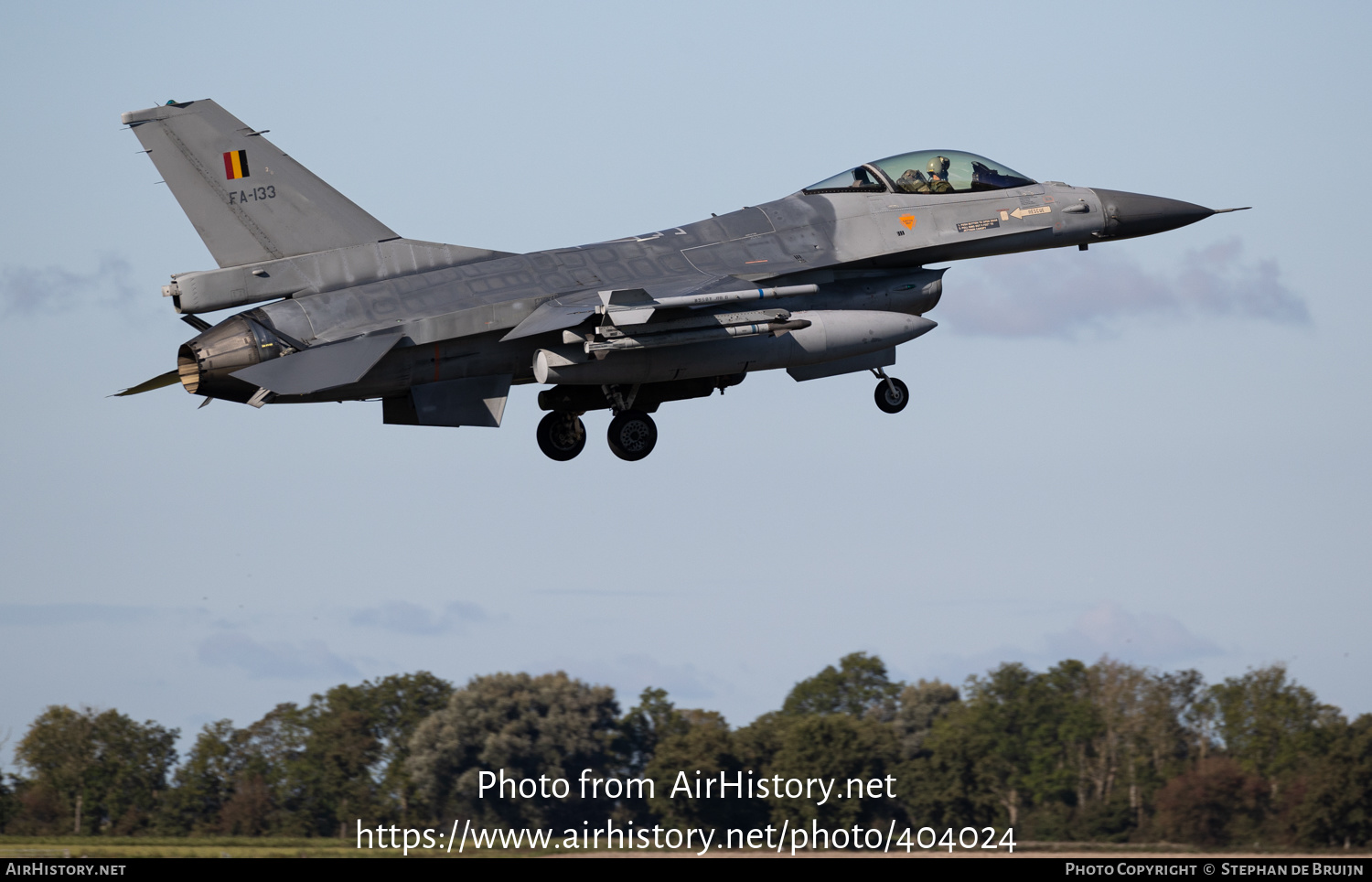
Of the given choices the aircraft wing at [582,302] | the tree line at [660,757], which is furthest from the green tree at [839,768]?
the aircraft wing at [582,302]

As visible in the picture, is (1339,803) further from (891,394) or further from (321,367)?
(321,367)

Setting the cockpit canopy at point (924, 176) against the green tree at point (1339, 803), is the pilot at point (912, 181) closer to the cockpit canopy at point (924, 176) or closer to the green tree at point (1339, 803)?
the cockpit canopy at point (924, 176)

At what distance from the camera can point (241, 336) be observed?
766 inches

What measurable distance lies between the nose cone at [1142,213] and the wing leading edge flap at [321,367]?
1137 cm

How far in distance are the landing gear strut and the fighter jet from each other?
1.4 inches

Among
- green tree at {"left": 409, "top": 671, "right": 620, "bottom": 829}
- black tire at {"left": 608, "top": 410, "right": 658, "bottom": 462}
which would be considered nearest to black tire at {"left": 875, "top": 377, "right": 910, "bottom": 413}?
black tire at {"left": 608, "top": 410, "right": 658, "bottom": 462}

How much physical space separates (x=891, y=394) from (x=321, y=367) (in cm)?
853

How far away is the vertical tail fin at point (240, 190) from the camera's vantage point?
21.0m

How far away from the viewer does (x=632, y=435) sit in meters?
22.0

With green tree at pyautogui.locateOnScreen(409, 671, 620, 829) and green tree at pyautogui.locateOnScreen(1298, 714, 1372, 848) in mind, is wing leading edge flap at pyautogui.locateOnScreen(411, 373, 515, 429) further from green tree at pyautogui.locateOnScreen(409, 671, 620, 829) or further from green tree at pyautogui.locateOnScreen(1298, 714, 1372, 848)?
green tree at pyautogui.locateOnScreen(409, 671, 620, 829)

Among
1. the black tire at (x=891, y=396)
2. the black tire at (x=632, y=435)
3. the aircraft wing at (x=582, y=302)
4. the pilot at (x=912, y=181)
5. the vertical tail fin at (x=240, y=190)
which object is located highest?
the pilot at (x=912, y=181)

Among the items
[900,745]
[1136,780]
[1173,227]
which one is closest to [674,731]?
[900,745]
